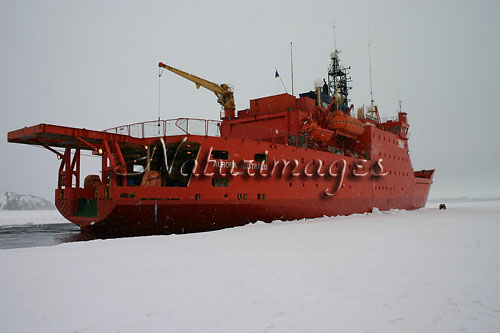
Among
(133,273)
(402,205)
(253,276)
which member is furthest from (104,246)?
(402,205)

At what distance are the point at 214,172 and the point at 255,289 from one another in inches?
428

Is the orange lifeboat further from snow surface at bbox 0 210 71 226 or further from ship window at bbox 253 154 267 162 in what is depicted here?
snow surface at bbox 0 210 71 226

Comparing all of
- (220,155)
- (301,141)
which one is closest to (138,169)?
(220,155)

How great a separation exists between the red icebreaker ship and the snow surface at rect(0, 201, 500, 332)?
5905mm

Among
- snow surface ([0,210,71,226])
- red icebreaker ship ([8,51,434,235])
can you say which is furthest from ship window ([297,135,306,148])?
snow surface ([0,210,71,226])

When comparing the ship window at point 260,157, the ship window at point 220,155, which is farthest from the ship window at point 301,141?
the ship window at point 220,155

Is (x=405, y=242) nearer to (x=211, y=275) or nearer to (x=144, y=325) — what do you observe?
(x=211, y=275)

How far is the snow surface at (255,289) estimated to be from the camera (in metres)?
3.97

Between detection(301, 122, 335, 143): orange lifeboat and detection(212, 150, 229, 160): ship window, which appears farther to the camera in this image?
detection(301, 122, 335, 143): orange lifeboat

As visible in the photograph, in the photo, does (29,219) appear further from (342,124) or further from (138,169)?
(342,124)

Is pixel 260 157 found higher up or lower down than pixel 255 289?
higher up

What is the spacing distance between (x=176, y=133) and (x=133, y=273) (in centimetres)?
1016

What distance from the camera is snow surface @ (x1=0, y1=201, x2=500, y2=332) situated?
3971mm

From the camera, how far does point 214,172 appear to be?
15922 millimetres
